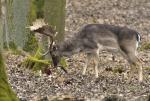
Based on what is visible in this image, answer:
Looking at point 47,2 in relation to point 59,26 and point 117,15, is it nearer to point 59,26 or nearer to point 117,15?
point 59,26

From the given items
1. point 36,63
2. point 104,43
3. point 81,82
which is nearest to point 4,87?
point 81,82

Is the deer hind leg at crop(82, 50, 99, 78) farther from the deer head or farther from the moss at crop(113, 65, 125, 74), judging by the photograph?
the deer head

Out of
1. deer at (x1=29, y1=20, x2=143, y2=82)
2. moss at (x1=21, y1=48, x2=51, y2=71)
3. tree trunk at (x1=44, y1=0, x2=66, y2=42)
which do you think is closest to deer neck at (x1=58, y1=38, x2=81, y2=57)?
deer at (x1=29, y1=20, x2=143, y2=82)

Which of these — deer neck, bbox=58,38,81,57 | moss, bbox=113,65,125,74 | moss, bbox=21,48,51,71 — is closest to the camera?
moss, bbox=21,48,51,71

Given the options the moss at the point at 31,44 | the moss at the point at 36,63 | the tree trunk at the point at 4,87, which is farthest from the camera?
the moss at the point at 31,44

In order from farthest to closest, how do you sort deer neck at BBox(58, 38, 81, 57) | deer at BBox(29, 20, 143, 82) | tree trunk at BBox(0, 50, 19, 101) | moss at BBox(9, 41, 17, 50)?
moss at BBox(9, 41, 17, 50), deer neck at BBox(58, 38, 81, 57), deer at BBox(29, 20, 143, 82), tree trunk at BBox(0, 50, 19, 101)

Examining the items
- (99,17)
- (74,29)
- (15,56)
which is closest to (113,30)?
A: (15,56)

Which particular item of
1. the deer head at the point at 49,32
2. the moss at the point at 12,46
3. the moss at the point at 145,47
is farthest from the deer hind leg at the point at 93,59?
the moss at the point at 145,47

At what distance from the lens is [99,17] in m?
24.9

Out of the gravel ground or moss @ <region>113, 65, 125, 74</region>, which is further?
moss @ <region>113, 65, 125, 74</region>

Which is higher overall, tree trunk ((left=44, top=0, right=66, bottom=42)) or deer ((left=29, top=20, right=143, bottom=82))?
tree trunk ((left=44, top=0, right=66, bottom=42))

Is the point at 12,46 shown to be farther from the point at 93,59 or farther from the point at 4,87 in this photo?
the point at 4,87

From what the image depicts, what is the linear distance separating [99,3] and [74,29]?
516 centimetres

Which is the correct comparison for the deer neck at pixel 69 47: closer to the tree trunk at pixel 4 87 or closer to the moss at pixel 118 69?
the moss at pixel 118 69
